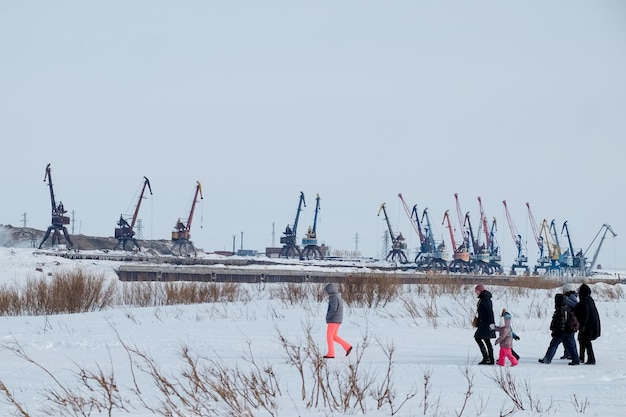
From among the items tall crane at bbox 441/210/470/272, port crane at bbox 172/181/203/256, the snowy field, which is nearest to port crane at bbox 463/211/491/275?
tall crane at bbox 441/210/470/272

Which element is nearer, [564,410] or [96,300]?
[564,410]

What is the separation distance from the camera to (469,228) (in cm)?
13362

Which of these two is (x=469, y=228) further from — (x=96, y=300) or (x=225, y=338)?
(x=225, y=338)

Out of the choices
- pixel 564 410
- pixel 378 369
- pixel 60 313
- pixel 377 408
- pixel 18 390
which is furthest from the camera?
pixel 60 313

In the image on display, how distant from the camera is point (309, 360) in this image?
14.6m

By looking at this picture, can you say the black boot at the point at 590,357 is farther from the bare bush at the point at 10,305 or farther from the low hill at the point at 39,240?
the low hill at the point at 39,240

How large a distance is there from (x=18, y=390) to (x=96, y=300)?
66.0 ft

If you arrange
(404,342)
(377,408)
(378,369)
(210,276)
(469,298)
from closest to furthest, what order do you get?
1. (377,408)
2. (378,369)
3. (404,342)
4. (469,298)
5. (210,276)

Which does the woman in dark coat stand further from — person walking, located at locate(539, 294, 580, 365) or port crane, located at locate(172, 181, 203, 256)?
port crane, located at locate(172, 181, 203, 256)

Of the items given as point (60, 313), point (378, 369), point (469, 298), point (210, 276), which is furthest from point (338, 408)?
point (210, 276)

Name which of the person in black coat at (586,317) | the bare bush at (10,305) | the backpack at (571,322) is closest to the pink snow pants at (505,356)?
the backpack at (571,322)

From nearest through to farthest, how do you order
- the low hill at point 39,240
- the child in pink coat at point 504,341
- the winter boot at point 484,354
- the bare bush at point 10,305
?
the child in pink coat at point 504,341, the winter boot at point 484,354, the bare bush at point 10,305, the low hill at point 39,240

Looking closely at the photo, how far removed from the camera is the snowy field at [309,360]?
962 centimetres

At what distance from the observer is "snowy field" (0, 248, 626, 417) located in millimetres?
9625
